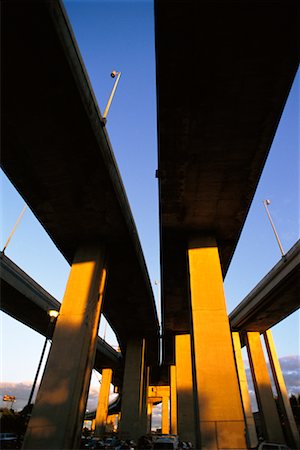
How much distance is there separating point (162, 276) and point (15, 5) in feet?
55.5

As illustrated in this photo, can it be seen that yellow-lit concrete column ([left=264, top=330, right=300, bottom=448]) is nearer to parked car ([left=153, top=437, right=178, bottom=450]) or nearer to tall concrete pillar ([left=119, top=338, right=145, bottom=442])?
tall concrete pillar ([left=119, top=338, right=145, bottom=442])

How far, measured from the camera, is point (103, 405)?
43188mm

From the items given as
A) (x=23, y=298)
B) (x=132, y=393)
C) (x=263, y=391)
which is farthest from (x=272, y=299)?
(x=23, y=298)

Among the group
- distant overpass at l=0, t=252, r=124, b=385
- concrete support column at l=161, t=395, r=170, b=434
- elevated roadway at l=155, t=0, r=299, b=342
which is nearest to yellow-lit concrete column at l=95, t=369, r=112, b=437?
distant overpass at l=0, t=252, r=124, b=385

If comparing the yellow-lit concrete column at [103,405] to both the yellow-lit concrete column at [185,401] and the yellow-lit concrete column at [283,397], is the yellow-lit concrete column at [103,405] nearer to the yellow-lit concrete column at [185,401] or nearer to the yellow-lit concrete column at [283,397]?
the yellow-lit concrete column at [185,401]

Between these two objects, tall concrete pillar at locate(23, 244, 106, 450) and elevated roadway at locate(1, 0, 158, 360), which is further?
tall concrete pillar at locate(23, 244, 106, 450)

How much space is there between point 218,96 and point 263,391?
3185 cm

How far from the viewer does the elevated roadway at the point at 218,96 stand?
8484 mm

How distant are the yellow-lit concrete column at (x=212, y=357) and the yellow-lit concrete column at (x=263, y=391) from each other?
22278 millimetres

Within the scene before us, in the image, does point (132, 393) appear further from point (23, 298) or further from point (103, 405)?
point (103, 405)

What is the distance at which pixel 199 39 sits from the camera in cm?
888

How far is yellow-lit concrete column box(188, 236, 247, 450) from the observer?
11773 mm

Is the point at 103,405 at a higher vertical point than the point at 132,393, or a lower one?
higher

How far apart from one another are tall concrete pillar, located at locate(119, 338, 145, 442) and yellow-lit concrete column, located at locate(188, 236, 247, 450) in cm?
2019
